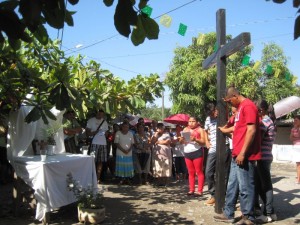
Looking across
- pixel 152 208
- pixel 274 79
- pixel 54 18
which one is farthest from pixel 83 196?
pixel 274 79

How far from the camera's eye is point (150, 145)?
9555mm

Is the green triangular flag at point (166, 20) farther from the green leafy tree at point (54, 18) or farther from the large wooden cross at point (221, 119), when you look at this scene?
the green leafy tree at point (54, 18)

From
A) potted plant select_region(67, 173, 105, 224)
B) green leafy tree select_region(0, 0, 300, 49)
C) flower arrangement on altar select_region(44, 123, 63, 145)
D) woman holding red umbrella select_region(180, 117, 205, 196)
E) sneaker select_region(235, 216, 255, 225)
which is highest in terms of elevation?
green leafy tree select_region(0, 0, 300, 49)

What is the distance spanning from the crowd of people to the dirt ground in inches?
14.1

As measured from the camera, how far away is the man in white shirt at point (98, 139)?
8.78 metres

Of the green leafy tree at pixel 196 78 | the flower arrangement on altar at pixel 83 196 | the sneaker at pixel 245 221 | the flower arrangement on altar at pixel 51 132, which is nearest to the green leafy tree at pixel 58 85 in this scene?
the flower arrangement on altar at pixel 51 132

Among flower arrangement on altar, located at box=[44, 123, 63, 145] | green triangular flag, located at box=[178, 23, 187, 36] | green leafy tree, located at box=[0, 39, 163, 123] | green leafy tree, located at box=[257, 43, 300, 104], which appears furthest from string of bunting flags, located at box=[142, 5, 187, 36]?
green leafy tree, located at box=[257, 43, 300, 104]

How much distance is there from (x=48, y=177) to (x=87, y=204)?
0.71 meters

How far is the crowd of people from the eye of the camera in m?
4.91

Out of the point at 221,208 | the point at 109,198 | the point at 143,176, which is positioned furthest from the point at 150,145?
the point at 221,208

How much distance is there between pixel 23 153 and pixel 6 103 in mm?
822

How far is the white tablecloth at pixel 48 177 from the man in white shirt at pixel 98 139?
9.54ft

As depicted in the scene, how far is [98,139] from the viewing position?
8820 millimetres

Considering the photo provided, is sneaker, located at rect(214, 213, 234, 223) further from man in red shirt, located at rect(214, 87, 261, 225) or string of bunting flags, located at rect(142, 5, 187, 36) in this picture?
string of bunting flags, located at rect(142, 5, 187, 36)
